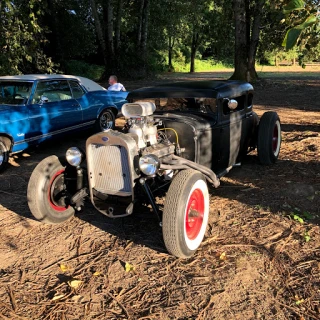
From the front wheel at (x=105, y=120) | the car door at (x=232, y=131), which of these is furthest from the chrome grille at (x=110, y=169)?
the front wheel at (x=105, y=120)

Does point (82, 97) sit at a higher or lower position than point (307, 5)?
lower

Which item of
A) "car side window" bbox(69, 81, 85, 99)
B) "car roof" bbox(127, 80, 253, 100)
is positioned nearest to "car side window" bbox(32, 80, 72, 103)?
"car side window" bbox(69, 81, 85, 99)

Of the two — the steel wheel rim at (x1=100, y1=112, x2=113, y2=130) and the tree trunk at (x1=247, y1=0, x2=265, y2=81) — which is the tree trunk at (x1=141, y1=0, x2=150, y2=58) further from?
the steel wheel rim at (x1=100, y1=112, x2=113, y2=130)

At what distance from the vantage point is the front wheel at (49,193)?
3615mm

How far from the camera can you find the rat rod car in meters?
3.20

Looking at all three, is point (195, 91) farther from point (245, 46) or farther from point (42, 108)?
point (245, 46)

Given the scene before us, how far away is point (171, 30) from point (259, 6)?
13127mm

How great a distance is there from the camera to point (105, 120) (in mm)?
8172

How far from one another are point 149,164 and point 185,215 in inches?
23.0

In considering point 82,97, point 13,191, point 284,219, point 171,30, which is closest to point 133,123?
point 284,219

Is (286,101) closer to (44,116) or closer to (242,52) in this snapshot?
(242,52)

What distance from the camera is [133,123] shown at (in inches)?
142

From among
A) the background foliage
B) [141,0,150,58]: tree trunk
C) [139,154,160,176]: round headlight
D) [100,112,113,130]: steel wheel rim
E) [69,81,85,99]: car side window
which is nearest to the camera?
[139,154,160,176]: round headlight

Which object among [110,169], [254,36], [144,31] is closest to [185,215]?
[110,169]
